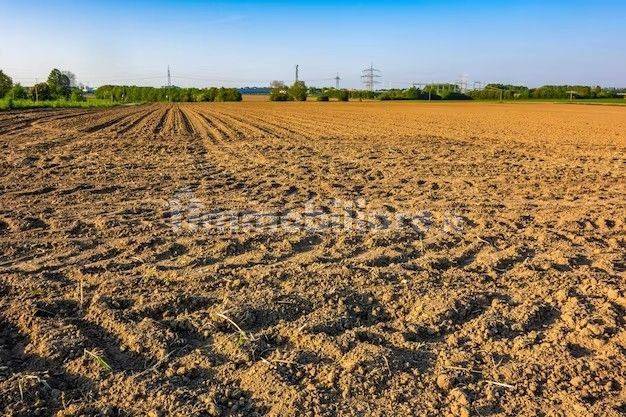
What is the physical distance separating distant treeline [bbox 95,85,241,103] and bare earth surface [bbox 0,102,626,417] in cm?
10281

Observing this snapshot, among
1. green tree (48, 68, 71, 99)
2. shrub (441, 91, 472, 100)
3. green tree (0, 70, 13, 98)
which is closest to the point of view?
green tree (0, 70, 13, 98)

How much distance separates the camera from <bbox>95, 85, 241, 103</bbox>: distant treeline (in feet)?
354

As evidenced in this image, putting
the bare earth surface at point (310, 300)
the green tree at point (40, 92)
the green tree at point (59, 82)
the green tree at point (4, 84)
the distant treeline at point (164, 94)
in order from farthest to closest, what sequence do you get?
the distant treeline at point (164, 94), the green tree at point (59, 82), the green tree at point (40, 92), the green tree at point (4, 84), the bare earth surface at point (310, 300)

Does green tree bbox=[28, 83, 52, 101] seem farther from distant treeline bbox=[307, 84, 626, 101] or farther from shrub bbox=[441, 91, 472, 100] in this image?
shrub bbox=[441, 91, 472, 100]

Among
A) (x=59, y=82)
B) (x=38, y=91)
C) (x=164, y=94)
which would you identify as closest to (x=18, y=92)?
(x=38, y=91)

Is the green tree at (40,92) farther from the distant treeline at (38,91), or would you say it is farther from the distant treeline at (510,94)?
the distant treeline at (510,94)

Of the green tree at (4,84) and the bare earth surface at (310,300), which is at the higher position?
the green tree at (4,84)

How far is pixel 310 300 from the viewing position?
156 inches

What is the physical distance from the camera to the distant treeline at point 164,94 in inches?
4242

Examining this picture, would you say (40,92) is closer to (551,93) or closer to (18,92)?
(18,92)

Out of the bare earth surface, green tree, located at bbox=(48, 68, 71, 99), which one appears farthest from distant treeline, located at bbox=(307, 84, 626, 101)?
the bare earth surface

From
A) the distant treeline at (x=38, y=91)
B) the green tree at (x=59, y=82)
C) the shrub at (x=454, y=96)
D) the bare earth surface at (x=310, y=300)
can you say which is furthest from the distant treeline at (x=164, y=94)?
the bare earth surface at (x=310, y=300)

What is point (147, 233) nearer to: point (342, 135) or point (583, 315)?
point (583, 315)

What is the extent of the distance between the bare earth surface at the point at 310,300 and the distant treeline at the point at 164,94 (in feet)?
337
